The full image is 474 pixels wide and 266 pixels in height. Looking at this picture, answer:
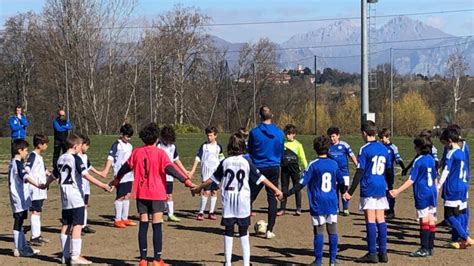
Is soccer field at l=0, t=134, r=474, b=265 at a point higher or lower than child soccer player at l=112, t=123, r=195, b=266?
lower

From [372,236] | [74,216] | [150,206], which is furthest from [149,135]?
[372,236]

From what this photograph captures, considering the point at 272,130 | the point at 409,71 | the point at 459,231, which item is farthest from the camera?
the point at 409,71

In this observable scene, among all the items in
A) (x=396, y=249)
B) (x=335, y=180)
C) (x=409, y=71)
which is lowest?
(x=396, y=249)

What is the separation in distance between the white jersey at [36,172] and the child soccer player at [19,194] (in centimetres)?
17

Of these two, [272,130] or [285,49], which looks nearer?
[272,130]

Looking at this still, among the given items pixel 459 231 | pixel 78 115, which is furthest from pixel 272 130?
pixel 78 115

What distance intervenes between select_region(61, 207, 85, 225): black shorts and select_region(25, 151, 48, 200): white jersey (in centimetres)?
117

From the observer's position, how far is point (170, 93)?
62438 mm

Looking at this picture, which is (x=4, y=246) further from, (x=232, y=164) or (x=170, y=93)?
(x=170, y=93)

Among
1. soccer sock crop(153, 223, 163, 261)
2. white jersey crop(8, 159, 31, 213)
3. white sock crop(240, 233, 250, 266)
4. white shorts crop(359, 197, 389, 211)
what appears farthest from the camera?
white jersey crop(8, 159, 31, 213)

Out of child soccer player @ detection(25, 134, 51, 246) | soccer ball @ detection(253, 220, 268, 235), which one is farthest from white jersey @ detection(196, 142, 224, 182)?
child soccer player @ detection(25, 134, 51, 246)

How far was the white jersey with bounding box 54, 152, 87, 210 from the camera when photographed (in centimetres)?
900

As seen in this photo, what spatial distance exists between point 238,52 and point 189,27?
7.92 metres

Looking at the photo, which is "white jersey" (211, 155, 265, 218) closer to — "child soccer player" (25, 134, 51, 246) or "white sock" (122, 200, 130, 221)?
"child soccer player" (25, 134, 51, 246)
